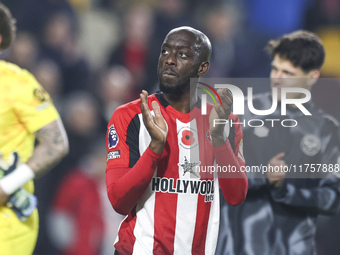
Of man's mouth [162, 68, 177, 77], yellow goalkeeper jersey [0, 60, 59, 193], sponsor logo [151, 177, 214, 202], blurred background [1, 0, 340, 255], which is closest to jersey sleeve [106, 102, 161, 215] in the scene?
sponsor logo [151, 177, 214, 202]

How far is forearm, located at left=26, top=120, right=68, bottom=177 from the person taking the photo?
3234 millimetres

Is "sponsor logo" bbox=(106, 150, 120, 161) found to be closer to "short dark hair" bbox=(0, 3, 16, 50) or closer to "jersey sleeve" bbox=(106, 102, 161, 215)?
"jersey sleeve" bbox=(106, 102, 161, 215)

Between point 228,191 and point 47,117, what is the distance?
1.01 metres

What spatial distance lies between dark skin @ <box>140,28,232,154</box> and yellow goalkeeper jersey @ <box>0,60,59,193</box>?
0.58 m

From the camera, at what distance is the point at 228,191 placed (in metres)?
3.31

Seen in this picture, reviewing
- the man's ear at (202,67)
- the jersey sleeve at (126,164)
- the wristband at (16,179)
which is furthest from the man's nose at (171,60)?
the wristband at (16,179)

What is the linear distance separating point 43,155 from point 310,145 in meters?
1.82

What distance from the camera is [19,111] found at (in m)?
3.22

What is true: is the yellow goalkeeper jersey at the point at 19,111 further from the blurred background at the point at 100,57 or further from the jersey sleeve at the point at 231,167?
the blurred background at the point at 100,57

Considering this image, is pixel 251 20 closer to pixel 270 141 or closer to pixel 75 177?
pixel 75 177

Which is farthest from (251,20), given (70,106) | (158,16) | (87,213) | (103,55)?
(87,213)

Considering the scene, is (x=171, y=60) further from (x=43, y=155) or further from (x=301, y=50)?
(x=301, y=50)

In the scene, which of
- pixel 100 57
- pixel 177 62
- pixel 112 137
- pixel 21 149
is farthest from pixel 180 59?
pixel 100 57

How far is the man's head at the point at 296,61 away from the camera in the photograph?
14.3ft
